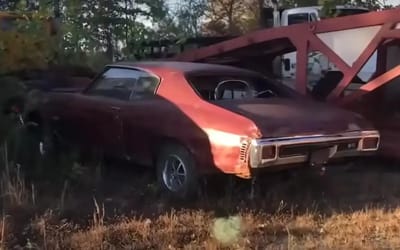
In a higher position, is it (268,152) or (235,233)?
(268,152)

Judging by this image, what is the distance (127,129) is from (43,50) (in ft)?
7.13

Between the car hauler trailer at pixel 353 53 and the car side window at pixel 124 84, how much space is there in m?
2.03

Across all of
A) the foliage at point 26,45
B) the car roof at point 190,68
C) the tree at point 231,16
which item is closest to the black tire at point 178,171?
the car roof at point 190,68

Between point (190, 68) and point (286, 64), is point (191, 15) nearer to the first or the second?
point (286, 64)

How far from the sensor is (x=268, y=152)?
19.7ft

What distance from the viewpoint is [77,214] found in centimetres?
586

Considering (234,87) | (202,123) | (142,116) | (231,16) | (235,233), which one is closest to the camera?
(235,233)

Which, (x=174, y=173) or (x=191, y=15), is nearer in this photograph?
(x=174, y=173)

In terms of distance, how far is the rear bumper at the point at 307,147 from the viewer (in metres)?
5.98

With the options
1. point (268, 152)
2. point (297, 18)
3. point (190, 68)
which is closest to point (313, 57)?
point (190, 68)

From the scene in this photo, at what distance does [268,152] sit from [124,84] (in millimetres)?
2200

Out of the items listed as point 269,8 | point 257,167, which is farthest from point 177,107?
point 269,8

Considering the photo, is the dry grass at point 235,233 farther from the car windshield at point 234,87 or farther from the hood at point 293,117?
the car windshield at point 234,87

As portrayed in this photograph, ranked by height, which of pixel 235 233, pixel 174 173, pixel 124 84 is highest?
pixel 124 84
